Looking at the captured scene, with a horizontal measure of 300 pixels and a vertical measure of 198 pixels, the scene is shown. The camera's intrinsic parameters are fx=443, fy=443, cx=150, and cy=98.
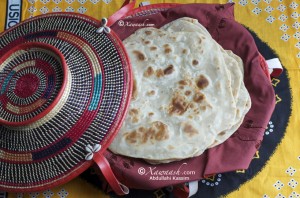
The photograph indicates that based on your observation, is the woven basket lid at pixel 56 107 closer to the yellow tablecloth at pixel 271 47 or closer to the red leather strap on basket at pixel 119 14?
the red leather strap on basket at pixel 119 14

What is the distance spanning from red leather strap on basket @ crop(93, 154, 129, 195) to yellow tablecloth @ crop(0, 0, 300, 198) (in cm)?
13

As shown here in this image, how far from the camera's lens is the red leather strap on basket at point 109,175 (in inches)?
41.4

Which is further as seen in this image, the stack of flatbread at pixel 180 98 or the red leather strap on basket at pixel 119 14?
the red leather strap on basket at pixel 119 14

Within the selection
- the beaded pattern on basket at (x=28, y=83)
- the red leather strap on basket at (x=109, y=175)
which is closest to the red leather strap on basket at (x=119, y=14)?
the beaded pattern on basket at (x=28, y=83)

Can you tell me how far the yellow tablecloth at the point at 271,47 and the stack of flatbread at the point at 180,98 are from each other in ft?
0.70

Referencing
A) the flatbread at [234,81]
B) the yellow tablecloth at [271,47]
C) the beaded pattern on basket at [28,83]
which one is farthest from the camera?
the yellow tablecloth at [271,47]

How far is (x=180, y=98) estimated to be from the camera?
109 cm

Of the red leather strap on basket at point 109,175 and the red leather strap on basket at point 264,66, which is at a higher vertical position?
the red leather strap on basket at point 264,66

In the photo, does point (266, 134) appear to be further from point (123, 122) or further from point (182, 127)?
point (123, 122)

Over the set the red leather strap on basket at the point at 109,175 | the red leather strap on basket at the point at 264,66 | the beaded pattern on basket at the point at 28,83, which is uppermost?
the beaded pattern on basket at the point at 28,83

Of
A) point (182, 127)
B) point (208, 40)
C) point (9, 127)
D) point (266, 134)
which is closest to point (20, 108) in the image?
point (9, 127)

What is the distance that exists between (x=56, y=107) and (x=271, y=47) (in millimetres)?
754

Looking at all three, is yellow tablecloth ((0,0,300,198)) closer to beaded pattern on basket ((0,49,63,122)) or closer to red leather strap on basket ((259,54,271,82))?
red leather strap on basket ((259,54,271,82))

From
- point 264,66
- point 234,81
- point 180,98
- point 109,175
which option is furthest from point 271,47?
point 109,175
